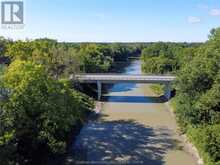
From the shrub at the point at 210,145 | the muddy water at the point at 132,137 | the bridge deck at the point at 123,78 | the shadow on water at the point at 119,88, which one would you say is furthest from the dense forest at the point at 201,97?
the shadow on water at the point at 119,88

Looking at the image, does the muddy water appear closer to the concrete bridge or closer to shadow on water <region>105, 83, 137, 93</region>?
the concrete bridge

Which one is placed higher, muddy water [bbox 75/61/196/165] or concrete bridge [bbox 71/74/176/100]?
concrete bridge [bbox 71/74/176/100]

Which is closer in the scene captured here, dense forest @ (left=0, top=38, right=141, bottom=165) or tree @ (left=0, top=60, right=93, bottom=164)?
dense forest @ (left=0, top=38, right=141, bottom=165)

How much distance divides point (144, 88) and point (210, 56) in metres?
28.1

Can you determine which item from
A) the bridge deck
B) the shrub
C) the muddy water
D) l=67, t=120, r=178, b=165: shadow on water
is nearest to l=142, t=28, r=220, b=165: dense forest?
the shrub

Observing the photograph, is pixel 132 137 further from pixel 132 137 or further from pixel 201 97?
pixel 201 97

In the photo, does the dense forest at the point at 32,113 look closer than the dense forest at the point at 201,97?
Yes

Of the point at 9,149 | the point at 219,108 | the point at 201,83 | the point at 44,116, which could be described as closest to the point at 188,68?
the point at 201,83

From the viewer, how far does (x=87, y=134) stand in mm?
37188

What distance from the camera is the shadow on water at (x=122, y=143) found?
30.1 m

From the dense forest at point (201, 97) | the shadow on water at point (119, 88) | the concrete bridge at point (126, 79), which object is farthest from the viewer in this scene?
the shadow on water at point (119, 88)

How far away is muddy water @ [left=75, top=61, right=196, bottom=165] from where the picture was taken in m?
30.4

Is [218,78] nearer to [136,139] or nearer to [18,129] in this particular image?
[136,139]

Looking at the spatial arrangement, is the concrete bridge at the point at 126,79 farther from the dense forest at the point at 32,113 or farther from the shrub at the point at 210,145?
the shrub at the point at 210,145
